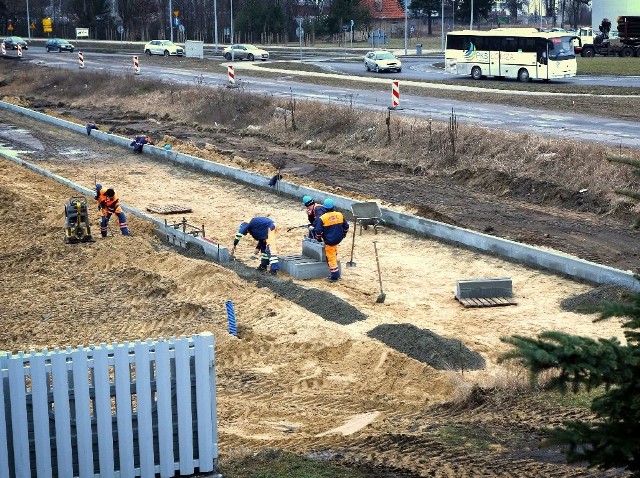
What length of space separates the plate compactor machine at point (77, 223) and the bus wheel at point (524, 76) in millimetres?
29593

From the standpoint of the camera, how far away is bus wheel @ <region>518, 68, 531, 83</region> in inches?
1806

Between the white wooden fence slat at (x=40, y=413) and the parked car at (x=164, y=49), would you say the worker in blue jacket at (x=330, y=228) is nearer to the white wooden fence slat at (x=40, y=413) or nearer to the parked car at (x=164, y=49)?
the white wooden fence slat at (x=40, y=413)

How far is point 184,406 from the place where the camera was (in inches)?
357

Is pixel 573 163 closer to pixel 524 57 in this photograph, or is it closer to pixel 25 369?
pixel 25 369

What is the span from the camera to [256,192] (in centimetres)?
2628

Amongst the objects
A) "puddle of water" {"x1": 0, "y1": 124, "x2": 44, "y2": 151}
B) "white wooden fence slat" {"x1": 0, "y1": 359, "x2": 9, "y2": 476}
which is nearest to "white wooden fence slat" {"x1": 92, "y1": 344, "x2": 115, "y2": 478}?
"white wooden fence slat" {"x1": 0, "y1": 359, "x2": 9, "y2": 476}

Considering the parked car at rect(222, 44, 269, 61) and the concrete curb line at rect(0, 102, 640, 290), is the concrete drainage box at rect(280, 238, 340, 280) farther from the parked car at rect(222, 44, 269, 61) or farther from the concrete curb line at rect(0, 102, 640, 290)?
the parked car at rect(222, 44, 269, 61)

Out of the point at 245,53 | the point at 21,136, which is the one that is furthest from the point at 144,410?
the point at 245,53

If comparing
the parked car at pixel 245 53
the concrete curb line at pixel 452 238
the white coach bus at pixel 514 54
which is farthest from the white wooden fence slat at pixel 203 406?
the parked car at pixel 245 53

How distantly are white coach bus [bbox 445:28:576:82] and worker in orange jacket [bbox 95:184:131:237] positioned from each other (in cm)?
2808

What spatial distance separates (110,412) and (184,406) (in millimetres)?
652

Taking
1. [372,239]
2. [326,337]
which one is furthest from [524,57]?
[326,337]

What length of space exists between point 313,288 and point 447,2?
8065cm

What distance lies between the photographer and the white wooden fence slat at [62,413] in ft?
28.2
